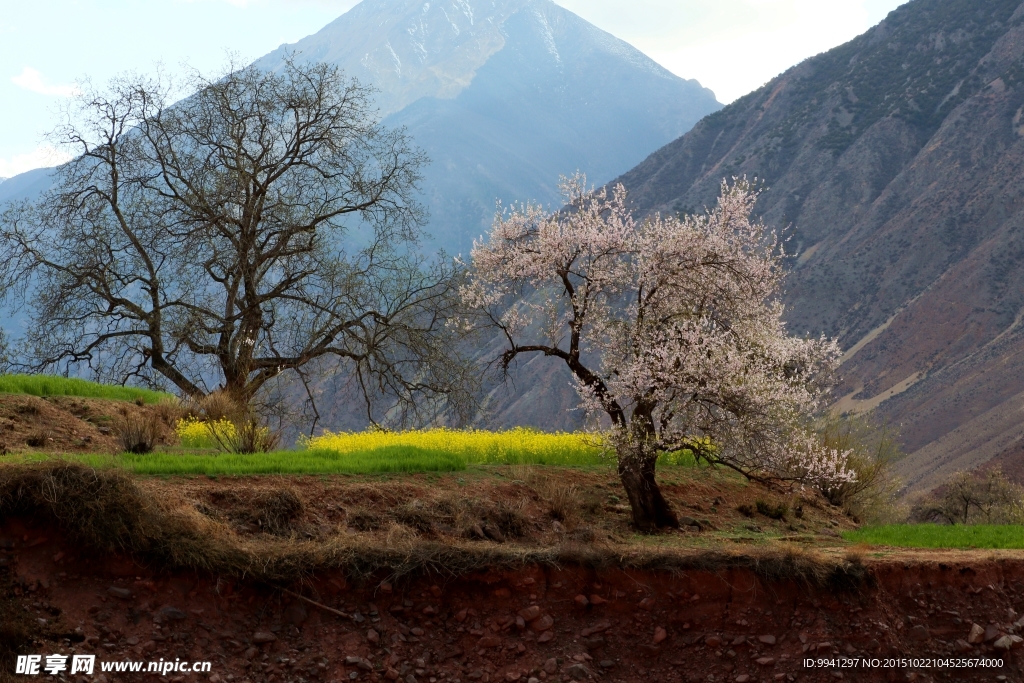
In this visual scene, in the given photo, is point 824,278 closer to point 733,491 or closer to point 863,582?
point 733,491

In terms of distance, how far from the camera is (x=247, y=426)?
15297mm

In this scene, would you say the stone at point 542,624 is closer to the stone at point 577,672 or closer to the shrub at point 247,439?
the stone at point 577,672

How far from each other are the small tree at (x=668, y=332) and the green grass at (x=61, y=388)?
26.7 ft

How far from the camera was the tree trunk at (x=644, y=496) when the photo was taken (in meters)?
14.0

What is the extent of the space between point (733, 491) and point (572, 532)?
5.75m

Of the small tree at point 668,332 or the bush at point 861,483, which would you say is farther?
the bush at point 861,483

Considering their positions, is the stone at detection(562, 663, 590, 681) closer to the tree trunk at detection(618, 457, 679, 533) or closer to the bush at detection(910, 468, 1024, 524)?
the tree trunk at detection(618, 457, 679, 533)

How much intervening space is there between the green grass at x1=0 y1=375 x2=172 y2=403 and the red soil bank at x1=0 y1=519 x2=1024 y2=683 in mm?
9416

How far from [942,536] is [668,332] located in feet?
16.2

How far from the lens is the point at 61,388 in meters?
18.7

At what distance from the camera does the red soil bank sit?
8.78 m

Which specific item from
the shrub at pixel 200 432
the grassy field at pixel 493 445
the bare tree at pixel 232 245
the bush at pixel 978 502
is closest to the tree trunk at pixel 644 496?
the grassy field at pixel 493 445

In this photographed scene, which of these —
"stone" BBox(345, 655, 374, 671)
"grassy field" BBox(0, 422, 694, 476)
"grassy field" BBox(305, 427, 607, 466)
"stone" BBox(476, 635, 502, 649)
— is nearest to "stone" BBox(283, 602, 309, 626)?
"stone" BBox(345, 655, 374, 671)

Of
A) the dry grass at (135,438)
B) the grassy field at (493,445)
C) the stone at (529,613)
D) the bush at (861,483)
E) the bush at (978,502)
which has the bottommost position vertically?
the bush at (978,502)
